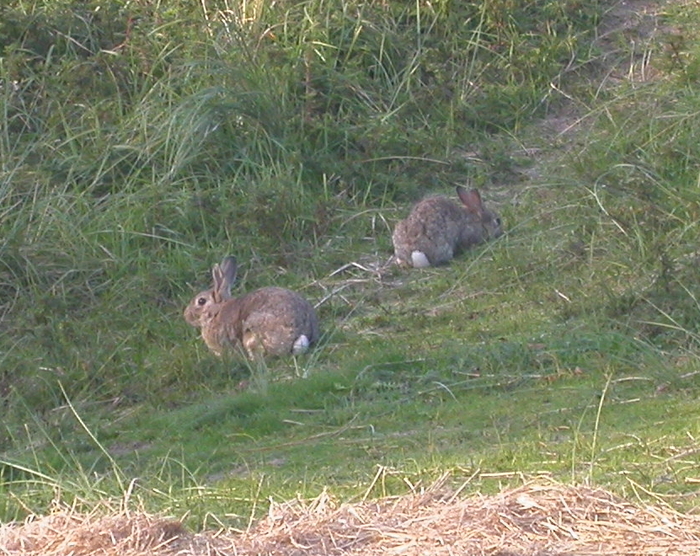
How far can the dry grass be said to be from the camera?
4906mm

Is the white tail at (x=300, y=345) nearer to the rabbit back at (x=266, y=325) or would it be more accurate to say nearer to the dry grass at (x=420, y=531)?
the rabbit back at (x=266, y=325)

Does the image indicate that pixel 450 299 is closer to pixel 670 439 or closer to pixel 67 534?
pixel 670 439

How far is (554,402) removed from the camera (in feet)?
24.4

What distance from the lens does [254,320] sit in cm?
909

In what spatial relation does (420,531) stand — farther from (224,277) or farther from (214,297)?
(224,277)

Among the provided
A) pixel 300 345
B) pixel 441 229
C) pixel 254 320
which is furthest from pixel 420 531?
pixel 441 229

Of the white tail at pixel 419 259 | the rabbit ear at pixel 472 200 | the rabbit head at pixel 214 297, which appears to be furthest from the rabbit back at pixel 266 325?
the rabbit ear at pixel 472 200

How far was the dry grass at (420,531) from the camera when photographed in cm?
491

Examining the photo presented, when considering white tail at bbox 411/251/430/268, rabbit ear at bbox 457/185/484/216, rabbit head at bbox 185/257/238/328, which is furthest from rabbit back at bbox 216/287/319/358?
rabbit ear at bbox 457/185/484/216

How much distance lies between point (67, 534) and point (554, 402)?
3047 mm

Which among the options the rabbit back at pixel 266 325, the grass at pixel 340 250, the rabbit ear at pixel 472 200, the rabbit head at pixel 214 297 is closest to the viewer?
the grass at pixel 340 250

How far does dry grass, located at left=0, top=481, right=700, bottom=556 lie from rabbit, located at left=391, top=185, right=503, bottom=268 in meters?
5.22

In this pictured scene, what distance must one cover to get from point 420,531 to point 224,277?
482cm

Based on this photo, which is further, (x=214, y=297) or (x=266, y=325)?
(x=214, y=297)
